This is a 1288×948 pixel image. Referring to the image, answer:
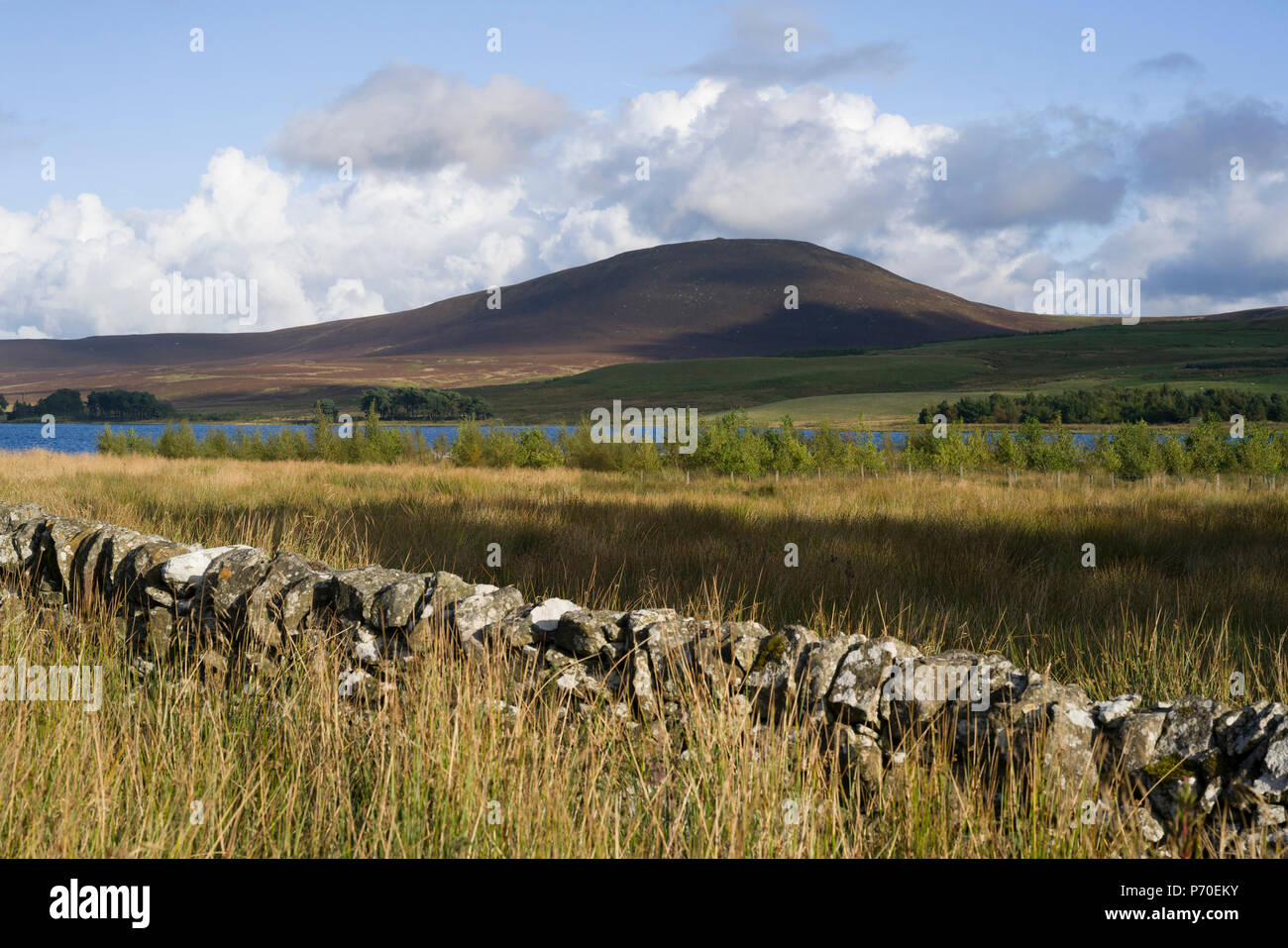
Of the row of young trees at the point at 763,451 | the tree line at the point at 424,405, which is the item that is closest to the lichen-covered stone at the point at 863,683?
the row of young trees at the point at 763,451

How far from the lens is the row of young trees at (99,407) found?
119062mm

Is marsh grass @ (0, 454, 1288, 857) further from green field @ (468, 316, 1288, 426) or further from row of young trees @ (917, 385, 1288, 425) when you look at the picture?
green field @ (468, 316, 1288, 426)

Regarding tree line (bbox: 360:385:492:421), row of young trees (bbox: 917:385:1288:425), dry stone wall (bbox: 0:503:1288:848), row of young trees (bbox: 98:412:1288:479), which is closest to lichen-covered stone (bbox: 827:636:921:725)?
dry stone wall (bbox: 0:503:1288:848)

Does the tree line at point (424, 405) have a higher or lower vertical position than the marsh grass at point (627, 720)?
higher

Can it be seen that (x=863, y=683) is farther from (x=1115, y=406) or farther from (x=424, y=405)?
(x=424, y=405)

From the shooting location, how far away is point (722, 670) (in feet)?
12.2

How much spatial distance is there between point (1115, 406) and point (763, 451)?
66512mm

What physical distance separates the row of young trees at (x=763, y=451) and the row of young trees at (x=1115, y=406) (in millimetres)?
40333

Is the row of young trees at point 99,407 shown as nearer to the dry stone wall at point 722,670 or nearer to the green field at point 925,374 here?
the green field at point 925,374

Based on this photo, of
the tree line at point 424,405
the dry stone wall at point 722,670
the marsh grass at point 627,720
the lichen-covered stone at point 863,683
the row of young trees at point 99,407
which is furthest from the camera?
the row of young trees at point 99,407

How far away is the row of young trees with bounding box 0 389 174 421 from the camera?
4688 inches

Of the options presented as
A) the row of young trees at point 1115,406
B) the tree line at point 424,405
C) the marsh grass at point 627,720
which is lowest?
the marsh grass at point 627,720

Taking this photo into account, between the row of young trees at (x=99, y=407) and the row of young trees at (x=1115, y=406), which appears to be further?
the row of young trees at (x=99, y=407)
